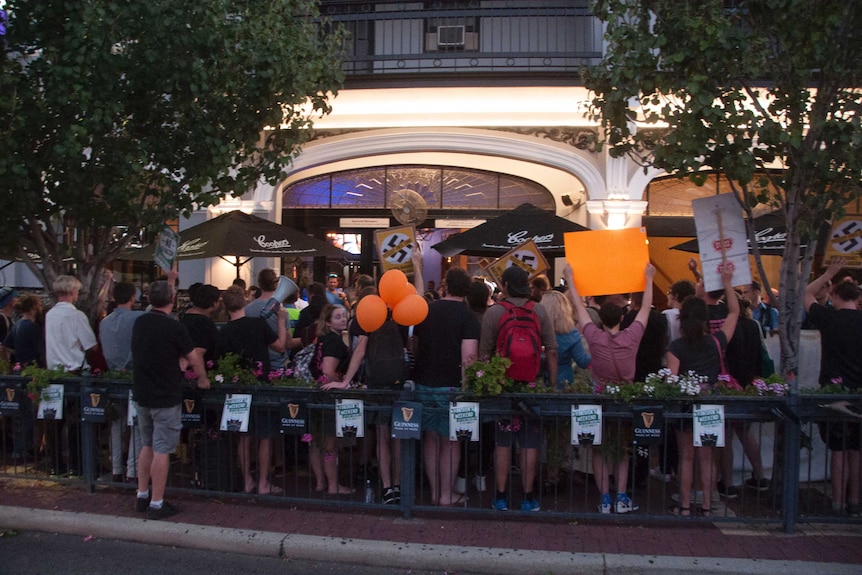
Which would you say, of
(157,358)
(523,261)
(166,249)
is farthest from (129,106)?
(523,261)

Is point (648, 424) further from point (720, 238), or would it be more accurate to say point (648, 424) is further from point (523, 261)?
point (523, 261)

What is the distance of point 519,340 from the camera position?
5781mm

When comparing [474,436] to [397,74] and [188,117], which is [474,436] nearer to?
[188,117]

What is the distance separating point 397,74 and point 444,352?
6.57m

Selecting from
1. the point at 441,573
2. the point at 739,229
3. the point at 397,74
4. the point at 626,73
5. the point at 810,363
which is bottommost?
the point at 441,573

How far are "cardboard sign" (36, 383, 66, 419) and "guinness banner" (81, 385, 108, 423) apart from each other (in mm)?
282

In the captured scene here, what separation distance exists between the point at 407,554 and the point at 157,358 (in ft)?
8.06

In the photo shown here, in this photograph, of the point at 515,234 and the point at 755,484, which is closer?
the point at 755,484

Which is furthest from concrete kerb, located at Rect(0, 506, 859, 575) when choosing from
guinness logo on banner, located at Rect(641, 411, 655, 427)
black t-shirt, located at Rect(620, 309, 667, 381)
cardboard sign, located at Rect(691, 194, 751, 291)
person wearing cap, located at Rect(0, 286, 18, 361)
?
person wearing cap, located at Rect(0, 286, 18, 361)

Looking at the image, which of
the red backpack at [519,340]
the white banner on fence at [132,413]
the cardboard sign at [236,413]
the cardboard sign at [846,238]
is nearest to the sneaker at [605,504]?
the red backpack at [519,340]

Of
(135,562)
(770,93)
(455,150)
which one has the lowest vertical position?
(135,562)

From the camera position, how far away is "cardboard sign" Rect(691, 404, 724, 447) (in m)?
5.48

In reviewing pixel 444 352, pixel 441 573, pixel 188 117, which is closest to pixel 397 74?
pixel 188 117

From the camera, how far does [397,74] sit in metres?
11.2
